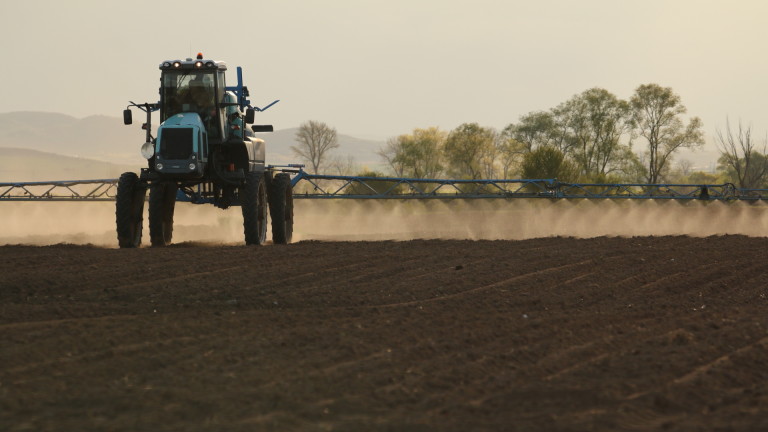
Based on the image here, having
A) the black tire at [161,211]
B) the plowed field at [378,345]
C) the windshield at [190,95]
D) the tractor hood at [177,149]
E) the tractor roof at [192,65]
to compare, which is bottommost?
the plowed field at [378,345]

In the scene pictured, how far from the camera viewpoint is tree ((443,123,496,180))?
72.9 meters

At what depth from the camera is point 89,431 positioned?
221 inches

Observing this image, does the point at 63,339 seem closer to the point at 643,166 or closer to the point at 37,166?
the point at 643,166

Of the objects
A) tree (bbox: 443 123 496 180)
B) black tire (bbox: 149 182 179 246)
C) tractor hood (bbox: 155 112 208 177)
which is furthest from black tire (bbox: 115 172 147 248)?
tree (bbox: 443 123 496 180)

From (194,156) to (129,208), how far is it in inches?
71.6

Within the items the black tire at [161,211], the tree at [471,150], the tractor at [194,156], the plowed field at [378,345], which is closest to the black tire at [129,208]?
the tractor at [194,156]

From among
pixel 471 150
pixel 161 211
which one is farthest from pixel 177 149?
pixel 471 150

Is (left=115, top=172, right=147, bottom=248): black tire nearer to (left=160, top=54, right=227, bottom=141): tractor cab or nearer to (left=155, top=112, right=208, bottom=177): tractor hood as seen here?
(left=155, top=112, right=208, bottom=177): tractor hood

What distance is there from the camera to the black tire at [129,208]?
1706 cm

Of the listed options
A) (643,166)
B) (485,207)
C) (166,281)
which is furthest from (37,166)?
(166,281)

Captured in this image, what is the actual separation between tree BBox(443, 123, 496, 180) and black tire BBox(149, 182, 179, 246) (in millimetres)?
55071

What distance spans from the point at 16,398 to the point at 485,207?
21485 millimetres

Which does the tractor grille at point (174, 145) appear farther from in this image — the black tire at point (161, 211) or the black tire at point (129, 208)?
the black tire at point (129, 208)

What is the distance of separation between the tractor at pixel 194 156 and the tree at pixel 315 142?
7247cm
